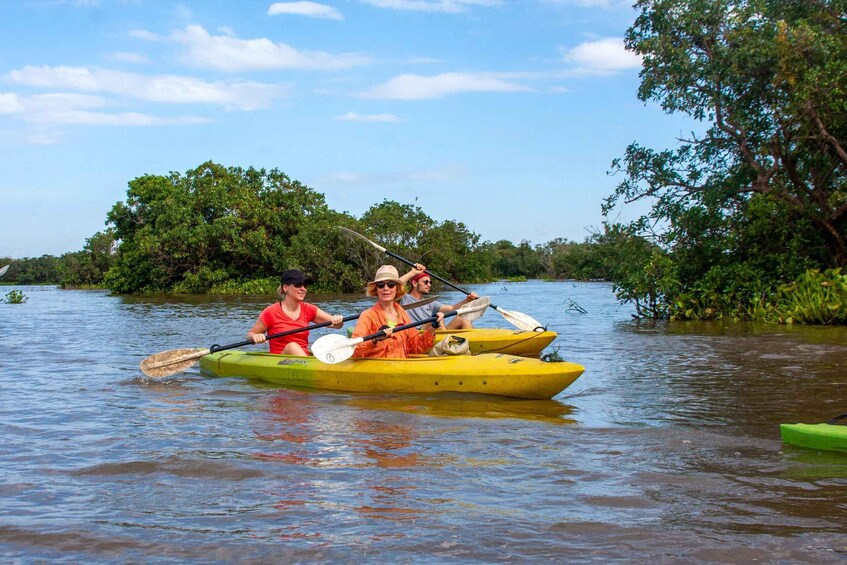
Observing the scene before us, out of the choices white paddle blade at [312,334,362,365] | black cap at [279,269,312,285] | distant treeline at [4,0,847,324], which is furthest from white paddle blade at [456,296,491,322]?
distant treeline at [4,0,847,324]

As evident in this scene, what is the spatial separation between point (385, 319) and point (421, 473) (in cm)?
286

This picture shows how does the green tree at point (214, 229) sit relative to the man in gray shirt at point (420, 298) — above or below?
above

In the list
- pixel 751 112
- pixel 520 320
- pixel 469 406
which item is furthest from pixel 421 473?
pixel 751 112

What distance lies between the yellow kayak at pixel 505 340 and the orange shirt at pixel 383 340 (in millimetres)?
1658

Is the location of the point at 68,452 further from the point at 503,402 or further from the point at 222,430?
the point at 503,402

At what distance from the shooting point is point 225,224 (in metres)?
32.0

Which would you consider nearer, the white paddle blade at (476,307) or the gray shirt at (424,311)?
the gray shirt at (424,311)

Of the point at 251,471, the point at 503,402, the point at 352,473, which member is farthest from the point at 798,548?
the point at 503,402

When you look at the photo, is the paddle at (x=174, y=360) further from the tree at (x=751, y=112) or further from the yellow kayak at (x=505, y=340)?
the tree at (x=751, y=112)

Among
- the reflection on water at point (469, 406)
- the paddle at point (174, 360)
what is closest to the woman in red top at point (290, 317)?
the paddle at point (174, 360)

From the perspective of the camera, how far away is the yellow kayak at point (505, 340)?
9.35m

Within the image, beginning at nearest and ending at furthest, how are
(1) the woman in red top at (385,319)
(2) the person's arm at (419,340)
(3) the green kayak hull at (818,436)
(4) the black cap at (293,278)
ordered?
(3) the green kayak hull at (818,436) → (1) the woman in red top at (385,319) → (2) the person's arm at (419,340) → (4) the black cap at (293,278)

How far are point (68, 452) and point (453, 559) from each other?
2.83 metres

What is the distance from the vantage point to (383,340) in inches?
284
